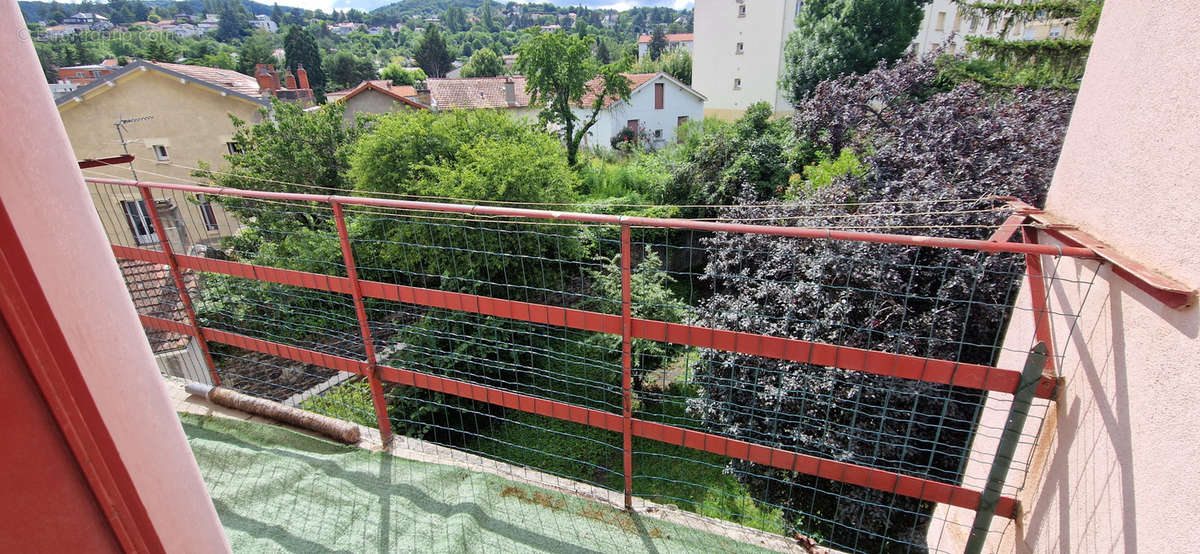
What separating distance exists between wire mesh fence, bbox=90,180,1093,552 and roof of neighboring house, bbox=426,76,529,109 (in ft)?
57.4

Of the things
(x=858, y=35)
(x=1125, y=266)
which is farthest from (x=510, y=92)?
(x=1125, y=266)

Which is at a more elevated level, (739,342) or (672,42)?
(672,42)

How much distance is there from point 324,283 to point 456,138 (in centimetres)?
950

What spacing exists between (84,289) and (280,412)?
2582 millimetres

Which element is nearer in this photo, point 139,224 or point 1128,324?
point 1128,324

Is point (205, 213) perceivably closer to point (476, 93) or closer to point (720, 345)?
point (720, 345)

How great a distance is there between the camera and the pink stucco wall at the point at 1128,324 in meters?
1.38

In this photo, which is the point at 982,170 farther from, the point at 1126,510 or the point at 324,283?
the point at 324,283

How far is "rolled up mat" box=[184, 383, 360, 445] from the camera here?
3.04m

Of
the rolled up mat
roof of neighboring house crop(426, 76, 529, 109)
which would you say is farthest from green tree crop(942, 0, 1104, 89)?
roof of neighboring house crop(426, 76, 529, 109)

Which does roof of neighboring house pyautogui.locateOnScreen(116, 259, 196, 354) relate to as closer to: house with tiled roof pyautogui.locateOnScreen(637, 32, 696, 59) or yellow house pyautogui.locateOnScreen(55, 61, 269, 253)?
yellow house pyautogui.locateOnScreen(55, 61, 269, 253)

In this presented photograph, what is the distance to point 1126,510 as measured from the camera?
60.6 inches

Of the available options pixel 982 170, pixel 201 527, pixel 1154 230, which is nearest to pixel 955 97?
pixel 982 170

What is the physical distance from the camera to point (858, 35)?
1809 centimetres
